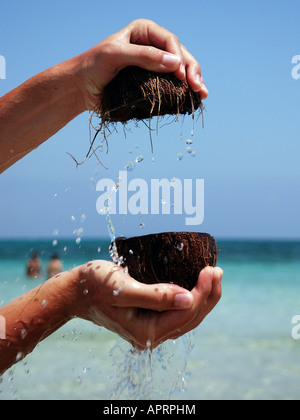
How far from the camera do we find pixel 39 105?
2953 millimetres

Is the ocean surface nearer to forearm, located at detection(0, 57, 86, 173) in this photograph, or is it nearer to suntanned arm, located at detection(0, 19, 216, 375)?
suntanned arm, located at detection(0, 19, 216, 375)

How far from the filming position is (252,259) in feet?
137

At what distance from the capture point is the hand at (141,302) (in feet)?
8.18

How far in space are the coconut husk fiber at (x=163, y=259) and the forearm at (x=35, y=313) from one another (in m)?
0.29

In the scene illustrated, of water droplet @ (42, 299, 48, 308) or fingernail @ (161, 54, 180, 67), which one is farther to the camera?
water droplet @ (42, 299, 48, 308)

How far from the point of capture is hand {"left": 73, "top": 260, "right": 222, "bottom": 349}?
2.49 meters

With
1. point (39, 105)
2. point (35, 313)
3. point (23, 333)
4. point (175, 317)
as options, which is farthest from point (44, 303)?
point (39, 105)

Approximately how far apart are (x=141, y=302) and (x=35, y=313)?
595mm

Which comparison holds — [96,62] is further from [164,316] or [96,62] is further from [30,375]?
[30,375]

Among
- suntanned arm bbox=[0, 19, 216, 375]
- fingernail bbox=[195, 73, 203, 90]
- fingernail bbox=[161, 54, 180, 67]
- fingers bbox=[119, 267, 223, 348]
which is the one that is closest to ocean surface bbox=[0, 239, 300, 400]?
fingers bbox=[119, 267, 223, 348]

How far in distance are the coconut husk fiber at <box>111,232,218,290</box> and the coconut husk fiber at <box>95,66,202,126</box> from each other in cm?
63
